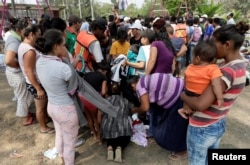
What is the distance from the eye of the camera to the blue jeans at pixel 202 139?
1807mm

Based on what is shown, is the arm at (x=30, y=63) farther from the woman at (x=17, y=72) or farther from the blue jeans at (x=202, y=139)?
the blue jeans at (x=202, y=139)

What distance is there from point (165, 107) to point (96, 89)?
935mm

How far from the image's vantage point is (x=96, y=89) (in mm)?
2990

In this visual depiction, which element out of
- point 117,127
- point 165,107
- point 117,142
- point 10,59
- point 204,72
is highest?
point 204,72

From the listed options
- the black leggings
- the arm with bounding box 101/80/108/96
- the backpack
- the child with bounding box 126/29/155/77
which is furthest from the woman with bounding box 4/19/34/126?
the backpack

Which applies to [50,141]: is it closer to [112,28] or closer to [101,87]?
[101,87]

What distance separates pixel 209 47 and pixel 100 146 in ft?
7.21

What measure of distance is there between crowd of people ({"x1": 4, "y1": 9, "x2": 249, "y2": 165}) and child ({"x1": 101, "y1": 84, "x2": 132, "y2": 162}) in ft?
0.04

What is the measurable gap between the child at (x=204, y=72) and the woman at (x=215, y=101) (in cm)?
4

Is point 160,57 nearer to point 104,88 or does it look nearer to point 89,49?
point 104,88

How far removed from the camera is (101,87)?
3002 millimetres

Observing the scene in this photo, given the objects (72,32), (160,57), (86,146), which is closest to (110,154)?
(86,146)

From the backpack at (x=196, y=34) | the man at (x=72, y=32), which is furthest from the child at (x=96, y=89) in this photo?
the backpack at (x=196, y=34)

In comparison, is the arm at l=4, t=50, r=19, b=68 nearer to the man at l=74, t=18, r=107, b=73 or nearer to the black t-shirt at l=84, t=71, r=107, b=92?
the man at l=74, t=18, r=107, b=73
